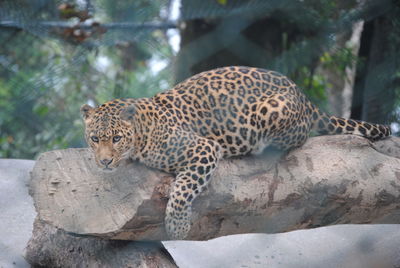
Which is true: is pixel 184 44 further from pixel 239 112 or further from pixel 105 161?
pixel 105 161

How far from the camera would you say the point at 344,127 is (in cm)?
274

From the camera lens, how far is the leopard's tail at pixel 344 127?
108 inches

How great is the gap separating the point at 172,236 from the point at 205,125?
63cm

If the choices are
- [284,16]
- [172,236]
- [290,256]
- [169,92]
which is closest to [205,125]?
[169,92]

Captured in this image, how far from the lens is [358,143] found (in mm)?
2613

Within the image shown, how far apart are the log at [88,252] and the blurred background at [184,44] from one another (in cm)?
148

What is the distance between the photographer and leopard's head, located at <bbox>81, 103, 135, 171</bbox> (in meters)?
Answer: 2.13

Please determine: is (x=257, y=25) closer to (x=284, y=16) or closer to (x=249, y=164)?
(x=284, y=16)

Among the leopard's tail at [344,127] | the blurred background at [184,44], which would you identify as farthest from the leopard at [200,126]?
Answer: the blurred background at [184,44]

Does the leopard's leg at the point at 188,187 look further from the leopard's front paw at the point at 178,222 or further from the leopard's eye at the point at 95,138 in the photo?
the leopard's eye at the point at 95,138

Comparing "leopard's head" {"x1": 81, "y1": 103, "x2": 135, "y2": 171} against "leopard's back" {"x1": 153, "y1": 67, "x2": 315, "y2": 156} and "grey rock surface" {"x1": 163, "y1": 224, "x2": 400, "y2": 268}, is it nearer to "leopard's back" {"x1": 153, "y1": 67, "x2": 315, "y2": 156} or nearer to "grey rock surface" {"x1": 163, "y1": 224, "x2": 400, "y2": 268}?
"leopard's back" {"x1": 153, "y1": 67, "x2": 315, "y2": 156}

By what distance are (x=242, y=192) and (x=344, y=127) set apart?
80 centimetres

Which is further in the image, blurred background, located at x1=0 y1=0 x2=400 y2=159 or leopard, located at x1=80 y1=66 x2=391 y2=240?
blurred background, located at x1=0 y1=0 x2=400 y2=159

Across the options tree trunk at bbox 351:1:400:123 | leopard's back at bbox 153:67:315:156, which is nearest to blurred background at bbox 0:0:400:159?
tree trunk at bbox 351:1:400:123
